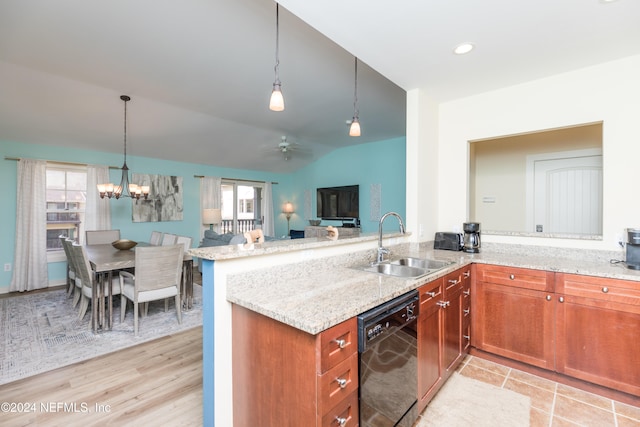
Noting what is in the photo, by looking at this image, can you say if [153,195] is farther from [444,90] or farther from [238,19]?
[444,90]

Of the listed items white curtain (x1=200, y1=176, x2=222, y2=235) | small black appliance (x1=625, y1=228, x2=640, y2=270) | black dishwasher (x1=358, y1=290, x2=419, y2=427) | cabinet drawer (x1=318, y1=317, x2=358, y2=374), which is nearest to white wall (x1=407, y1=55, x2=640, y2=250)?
small black appliance (x1=625, y1=228, x2=640, y2=270)

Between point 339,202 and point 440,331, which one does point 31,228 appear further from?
point 440,331

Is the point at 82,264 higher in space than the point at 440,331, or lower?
higher

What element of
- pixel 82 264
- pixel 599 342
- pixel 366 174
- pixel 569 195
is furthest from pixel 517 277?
pixel 366 174

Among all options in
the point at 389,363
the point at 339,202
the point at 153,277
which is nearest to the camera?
the point at 389,363

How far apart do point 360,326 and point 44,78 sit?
15.2 ft

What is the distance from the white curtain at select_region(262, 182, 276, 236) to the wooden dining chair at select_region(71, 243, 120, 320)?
435 cm

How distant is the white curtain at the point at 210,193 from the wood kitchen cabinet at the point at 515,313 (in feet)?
19.1

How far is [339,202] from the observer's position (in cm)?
704

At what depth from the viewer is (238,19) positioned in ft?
7.88

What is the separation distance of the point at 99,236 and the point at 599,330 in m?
6.16

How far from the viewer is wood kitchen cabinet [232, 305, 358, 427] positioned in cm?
109

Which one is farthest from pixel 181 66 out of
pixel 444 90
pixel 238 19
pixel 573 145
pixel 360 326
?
pixel 573 145

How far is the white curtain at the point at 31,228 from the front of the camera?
4465 millimetres
